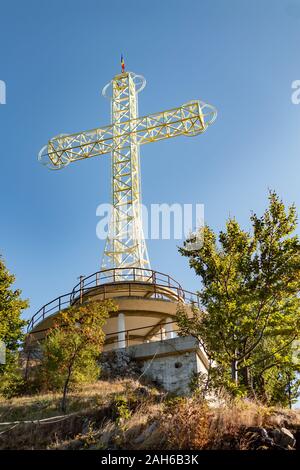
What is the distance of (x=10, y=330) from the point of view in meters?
22.2

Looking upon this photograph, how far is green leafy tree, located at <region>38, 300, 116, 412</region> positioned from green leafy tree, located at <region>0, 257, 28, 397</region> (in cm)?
115

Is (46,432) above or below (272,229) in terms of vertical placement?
below

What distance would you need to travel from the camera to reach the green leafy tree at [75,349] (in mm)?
21312

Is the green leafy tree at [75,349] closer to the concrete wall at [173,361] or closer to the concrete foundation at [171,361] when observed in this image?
the concrete foundation at [171,361]

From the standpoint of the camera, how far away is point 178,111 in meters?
37.6

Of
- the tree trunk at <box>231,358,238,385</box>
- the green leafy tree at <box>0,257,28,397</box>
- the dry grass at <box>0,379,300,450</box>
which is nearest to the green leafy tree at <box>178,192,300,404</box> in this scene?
the tree trunk at <box>231,358,238,385</box>

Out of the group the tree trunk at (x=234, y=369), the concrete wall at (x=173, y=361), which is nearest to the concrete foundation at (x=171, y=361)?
the concrete wall at (x=173, y=361)

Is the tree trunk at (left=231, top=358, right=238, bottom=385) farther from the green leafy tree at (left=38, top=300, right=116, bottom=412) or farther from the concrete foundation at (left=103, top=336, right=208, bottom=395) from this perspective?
the green leafy tree at (left=38, top=300, right=116, bottom=412)

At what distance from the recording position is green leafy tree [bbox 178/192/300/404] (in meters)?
18.9

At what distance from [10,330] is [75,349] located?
112 inches
